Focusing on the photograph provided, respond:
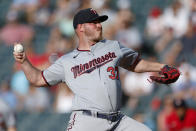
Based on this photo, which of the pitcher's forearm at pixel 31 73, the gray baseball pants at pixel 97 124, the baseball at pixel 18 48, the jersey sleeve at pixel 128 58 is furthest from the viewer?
the jersey sleeve at pixel 128 58

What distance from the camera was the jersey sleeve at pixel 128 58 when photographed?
514 cm

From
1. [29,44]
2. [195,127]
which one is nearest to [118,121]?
[195,127]

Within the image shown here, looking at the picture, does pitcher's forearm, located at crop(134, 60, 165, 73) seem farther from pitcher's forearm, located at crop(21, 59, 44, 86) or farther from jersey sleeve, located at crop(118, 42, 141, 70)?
pitcher's forearm, located at crop(21, 59, 44, 86)

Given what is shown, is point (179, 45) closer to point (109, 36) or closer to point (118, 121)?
point (109, 36)

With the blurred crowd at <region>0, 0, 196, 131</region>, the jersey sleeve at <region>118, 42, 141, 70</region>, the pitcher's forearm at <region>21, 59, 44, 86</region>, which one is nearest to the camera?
the pitcher's forearm at <region>21, 59, 44, 86</region>

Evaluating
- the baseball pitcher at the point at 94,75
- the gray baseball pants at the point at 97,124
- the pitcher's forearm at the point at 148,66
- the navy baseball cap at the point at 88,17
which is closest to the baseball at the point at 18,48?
the baseball pitcher at the point at 94,75

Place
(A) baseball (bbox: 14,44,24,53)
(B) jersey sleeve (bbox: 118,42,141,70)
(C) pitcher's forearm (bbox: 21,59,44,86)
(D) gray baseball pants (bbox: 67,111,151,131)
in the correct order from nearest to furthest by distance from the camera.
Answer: (D) gray baseball pants (bbox: 67,111,151,131) → (A) baseball (bbox: 14,44,24,53) → (C) pitcher's forearm (bbox: 21,59,44,86) → (B) jersey sleeve (bbox: 118,42,141,70)

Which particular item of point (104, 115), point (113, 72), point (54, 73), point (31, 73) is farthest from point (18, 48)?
point (104, 115)

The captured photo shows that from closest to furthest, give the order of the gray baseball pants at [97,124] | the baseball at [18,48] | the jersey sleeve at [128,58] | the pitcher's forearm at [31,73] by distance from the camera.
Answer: the gray baseball pants at [97,124] → the baseball at [18,48] → the pitcher's forearm at [31,73] → the jersey sleeve at [128,58]

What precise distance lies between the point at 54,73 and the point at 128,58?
2.54 ft

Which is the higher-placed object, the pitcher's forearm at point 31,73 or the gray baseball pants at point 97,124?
the pitcher's forearm at point 31,73

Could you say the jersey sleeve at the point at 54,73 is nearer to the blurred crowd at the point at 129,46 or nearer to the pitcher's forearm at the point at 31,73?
the pitcher's forearm at the point at 31,73

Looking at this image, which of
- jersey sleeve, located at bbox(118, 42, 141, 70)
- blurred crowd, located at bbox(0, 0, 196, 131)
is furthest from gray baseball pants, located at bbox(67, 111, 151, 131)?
blurred crowd, located at bbox(0, 0, 196, 131)

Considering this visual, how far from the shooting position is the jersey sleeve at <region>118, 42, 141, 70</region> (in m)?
5.14
